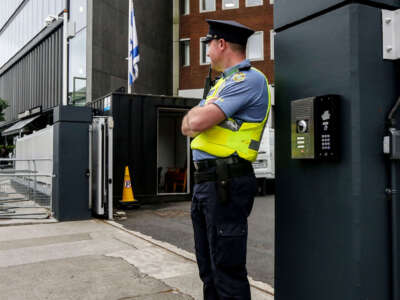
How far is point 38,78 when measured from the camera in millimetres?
26297

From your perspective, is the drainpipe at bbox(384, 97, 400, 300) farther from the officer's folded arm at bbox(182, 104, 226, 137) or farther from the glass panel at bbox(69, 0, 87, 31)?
the glass panel at bbox(69, 0, 87, 31)

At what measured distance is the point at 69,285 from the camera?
412 centimetres

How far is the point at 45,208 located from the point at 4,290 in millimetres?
5167

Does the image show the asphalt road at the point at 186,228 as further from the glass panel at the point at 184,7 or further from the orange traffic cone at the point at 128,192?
the glass panel at the point at 184,7

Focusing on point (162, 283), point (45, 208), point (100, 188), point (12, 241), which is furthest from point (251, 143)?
point (45, 208)

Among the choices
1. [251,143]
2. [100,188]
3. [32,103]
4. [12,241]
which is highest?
[32,103]

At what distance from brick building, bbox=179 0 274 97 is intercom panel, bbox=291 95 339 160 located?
1932cm

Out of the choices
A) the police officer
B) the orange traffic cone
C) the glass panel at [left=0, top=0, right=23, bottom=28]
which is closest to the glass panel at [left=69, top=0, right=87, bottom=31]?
the orange traffic cone

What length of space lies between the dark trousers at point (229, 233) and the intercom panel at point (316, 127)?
0.38 m

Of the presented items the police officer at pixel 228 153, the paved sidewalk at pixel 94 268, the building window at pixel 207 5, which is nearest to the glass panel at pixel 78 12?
the building window at pixel 207 5

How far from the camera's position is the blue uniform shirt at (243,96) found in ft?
8.07

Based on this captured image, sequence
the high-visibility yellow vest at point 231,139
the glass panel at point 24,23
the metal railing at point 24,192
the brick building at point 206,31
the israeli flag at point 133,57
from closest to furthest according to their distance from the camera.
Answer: the high-visibility yellow vest at point 231,139, the metal railing at point 24,192, the israeli flag at point 133,57, the brick building at point 206,31, the glass panel at point 24,23

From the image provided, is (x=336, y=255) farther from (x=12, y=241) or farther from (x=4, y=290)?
(x=12, y=241)

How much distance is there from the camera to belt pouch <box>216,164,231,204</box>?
2.44 meters
